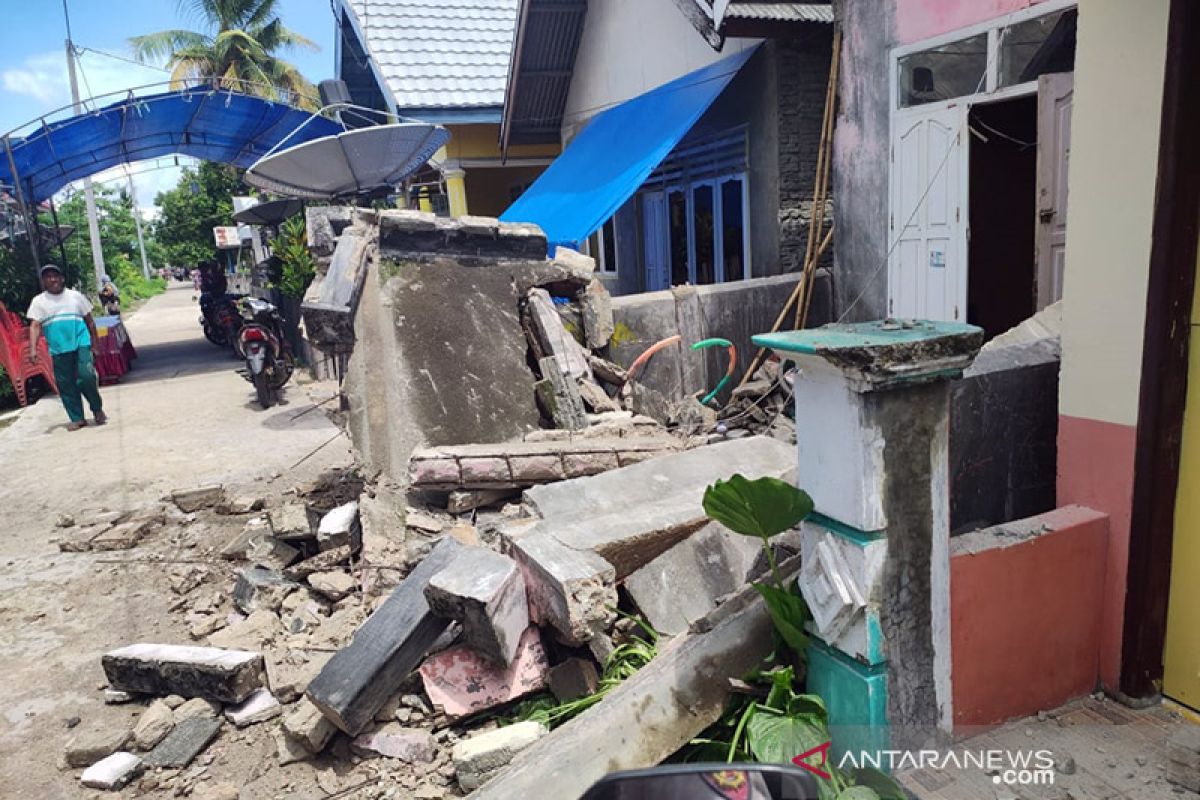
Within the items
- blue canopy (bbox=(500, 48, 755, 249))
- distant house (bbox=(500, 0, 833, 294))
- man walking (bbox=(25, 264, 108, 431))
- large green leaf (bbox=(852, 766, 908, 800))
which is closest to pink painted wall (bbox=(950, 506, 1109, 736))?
large green leaf (bbox=(852, 766, 908, 800))

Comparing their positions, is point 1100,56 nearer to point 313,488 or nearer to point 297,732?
point 297,732

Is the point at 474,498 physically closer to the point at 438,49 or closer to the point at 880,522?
the point at 880,522

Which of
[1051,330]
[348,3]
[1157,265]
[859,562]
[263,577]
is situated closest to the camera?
[859,562]

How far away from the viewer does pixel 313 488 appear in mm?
6176

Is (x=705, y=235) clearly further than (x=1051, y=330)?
Yes

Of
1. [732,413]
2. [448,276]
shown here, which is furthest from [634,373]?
[448,276]

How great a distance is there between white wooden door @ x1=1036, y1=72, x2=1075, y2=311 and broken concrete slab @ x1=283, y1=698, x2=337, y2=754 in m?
4.80

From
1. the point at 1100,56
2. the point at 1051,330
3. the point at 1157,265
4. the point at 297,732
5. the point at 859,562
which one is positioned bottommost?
the point at 297,732

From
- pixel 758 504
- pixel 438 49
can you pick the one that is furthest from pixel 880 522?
pixel 438 49

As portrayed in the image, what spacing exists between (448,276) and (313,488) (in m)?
2.01

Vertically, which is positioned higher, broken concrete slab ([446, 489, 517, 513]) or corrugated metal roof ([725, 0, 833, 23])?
corrugated metal roof ([725, 0, 833, 23])

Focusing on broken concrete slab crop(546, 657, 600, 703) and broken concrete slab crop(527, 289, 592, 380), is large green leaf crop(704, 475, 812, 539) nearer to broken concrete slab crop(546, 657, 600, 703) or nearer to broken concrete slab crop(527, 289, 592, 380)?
broken concrete slab crop(546, 657, 600, 703)

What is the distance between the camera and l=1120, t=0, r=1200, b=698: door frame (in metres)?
2.44

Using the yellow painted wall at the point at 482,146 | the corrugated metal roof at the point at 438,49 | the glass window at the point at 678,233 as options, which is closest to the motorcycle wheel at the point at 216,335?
the yellow painted wall at the point at 482,146
